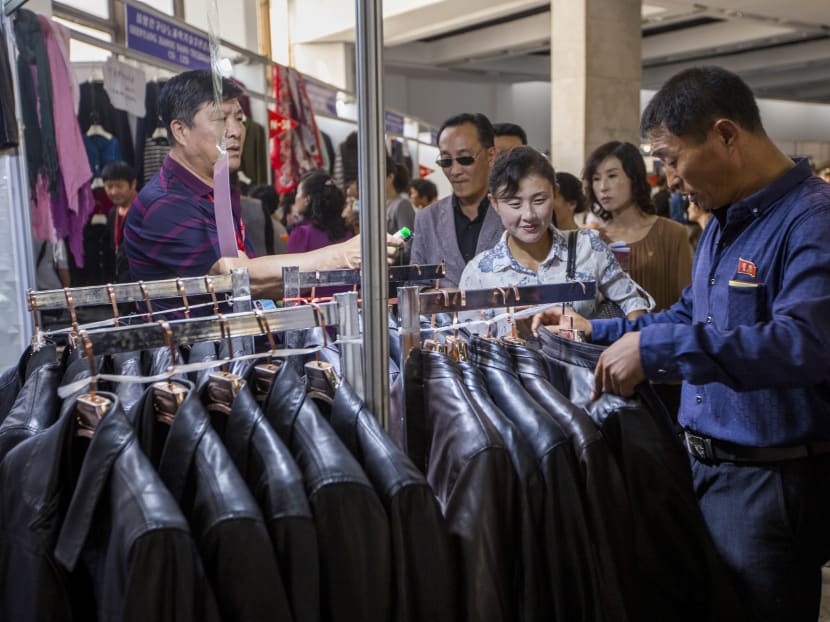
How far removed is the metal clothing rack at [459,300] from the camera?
1.35 metres

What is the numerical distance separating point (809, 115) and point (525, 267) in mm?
17441

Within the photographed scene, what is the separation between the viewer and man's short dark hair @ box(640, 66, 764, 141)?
1.38 metres

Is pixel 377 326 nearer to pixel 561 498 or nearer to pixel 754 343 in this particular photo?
pixel 561 498

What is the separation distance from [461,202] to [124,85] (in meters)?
1.62

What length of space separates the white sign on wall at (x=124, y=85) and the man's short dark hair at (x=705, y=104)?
263 centimetres

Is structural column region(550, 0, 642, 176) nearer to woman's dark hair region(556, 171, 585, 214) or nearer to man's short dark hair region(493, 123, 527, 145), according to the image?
woman's dark hair region(556, 171, 585, 214)

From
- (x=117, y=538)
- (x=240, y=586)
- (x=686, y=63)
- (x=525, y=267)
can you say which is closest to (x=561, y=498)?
(x=240, y=586)

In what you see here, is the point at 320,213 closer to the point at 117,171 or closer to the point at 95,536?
the point at 117,171

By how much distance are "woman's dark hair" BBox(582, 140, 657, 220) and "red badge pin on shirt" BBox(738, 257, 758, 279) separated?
1840mm

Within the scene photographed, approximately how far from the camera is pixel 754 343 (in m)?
1.19

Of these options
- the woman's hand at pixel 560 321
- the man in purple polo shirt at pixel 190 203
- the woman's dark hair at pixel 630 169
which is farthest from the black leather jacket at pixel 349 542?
the woman's dark hair at pixel 630 169

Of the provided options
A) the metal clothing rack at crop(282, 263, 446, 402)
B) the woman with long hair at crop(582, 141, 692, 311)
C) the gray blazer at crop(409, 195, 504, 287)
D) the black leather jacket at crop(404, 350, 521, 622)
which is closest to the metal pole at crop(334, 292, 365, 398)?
the metal clothing rack at crop(282, 263, 446, 402)

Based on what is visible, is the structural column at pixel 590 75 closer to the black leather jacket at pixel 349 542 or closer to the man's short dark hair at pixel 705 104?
the man's short dark hair at pixel 705 104

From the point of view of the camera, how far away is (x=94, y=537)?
1.02 meters
